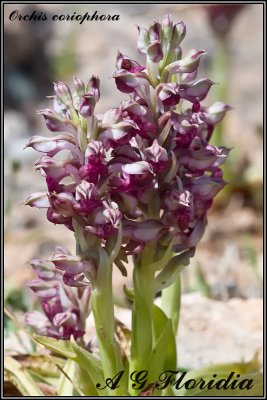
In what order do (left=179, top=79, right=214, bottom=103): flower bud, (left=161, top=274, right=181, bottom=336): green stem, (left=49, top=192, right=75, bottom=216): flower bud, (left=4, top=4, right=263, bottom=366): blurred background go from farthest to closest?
(left=4, top=4, right=263, bottom=366): blurred background → (left=161, top=274, right=181, bottom=336): green stem → (left=179, top=79, right=214, bottom=103): flower bud → (left=49, top=192, right=75, bottom=216): flower bud

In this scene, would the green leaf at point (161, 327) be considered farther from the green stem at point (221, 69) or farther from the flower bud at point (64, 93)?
the green stem at point (221, 69)

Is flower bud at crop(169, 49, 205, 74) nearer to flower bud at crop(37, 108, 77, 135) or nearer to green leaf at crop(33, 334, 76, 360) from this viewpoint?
flower bud at crop(37, 108, 77, 135)

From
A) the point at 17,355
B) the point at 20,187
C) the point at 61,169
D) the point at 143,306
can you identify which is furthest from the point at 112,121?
the point at 20,187

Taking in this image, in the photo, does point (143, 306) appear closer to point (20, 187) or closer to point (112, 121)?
point (112, 121)

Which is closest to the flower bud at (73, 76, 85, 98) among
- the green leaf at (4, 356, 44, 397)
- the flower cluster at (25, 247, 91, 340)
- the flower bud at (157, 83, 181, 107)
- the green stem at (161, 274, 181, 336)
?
the flower bud at (157, 83, 181, 107)

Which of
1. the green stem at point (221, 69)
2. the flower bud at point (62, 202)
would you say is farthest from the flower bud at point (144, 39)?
the green stem at point (221, 69)
